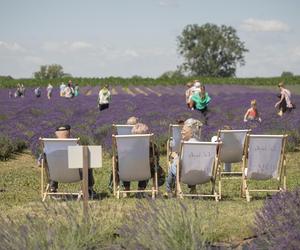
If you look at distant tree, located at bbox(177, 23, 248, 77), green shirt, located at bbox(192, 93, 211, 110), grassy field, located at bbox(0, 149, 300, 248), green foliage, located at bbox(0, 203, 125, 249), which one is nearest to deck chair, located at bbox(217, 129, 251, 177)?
grassy field, located at bbox(0, 149, 300, 248)

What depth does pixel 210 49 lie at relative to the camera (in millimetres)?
128875

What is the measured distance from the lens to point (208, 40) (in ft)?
421

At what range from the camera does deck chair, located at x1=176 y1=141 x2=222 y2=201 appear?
8789 millimetres

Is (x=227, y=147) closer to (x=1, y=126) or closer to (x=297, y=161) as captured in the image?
(x=297, y=161)

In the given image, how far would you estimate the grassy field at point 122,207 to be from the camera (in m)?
6.01

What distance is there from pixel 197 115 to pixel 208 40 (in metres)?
111

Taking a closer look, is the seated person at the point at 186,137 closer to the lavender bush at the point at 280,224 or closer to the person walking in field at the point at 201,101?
the lavender bush at the point at 280,224

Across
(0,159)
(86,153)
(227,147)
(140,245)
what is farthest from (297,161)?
(140,245)

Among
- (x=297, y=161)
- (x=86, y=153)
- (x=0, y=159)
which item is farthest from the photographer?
(x=0, y=159)

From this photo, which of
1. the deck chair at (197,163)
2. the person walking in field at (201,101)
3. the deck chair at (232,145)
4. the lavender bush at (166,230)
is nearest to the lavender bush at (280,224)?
the lavender bush at (166,230)

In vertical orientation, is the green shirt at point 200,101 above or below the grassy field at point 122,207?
above

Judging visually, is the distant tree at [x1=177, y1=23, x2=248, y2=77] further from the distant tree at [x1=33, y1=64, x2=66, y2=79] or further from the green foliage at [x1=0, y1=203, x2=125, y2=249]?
the green foliage at [x1=0, y1=203, x2=125, y2=249]

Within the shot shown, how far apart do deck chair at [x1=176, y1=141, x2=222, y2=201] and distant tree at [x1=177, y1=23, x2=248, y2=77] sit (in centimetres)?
11817

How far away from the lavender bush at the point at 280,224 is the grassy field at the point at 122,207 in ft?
1.04
